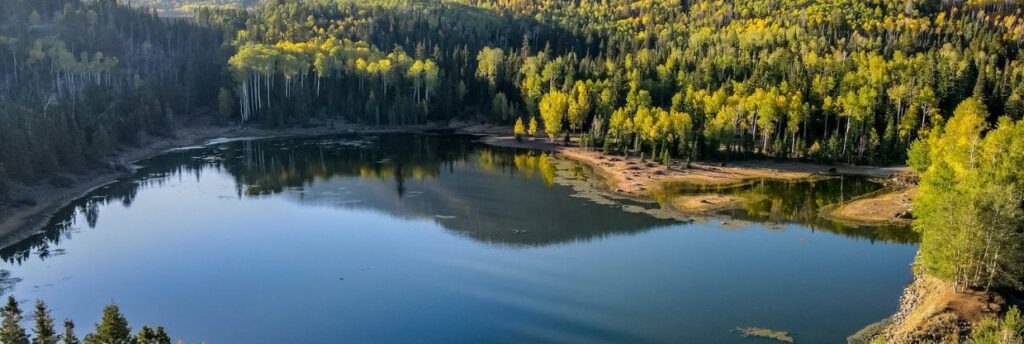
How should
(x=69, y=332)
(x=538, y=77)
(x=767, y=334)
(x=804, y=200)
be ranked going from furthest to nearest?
(x=538, y=77)
(x=804, y=200)
(x=767, y=334)
(x=69, y=332)

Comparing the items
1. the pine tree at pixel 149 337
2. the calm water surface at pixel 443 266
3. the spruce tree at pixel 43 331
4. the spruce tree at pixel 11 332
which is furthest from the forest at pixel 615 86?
the spruce tree at pixel 11 332

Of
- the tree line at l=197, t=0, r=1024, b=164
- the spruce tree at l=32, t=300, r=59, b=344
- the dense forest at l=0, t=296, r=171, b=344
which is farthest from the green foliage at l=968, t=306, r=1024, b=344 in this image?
the tree line at l=197, t=0, r=1024, b=164

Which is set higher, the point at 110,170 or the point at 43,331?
the point at 110,170

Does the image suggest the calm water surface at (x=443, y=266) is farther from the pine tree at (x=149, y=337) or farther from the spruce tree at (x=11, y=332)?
the spruce tree at (x=11, y=332)

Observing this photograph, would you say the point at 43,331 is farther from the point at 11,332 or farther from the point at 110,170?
the point at 110,170

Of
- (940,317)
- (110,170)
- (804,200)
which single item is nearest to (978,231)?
(940,317)

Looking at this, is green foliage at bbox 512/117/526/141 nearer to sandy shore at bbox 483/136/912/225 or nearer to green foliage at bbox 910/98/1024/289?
sandy shore at bbox 483/136/912/225

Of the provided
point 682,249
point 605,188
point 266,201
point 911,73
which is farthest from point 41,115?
point 911,73
